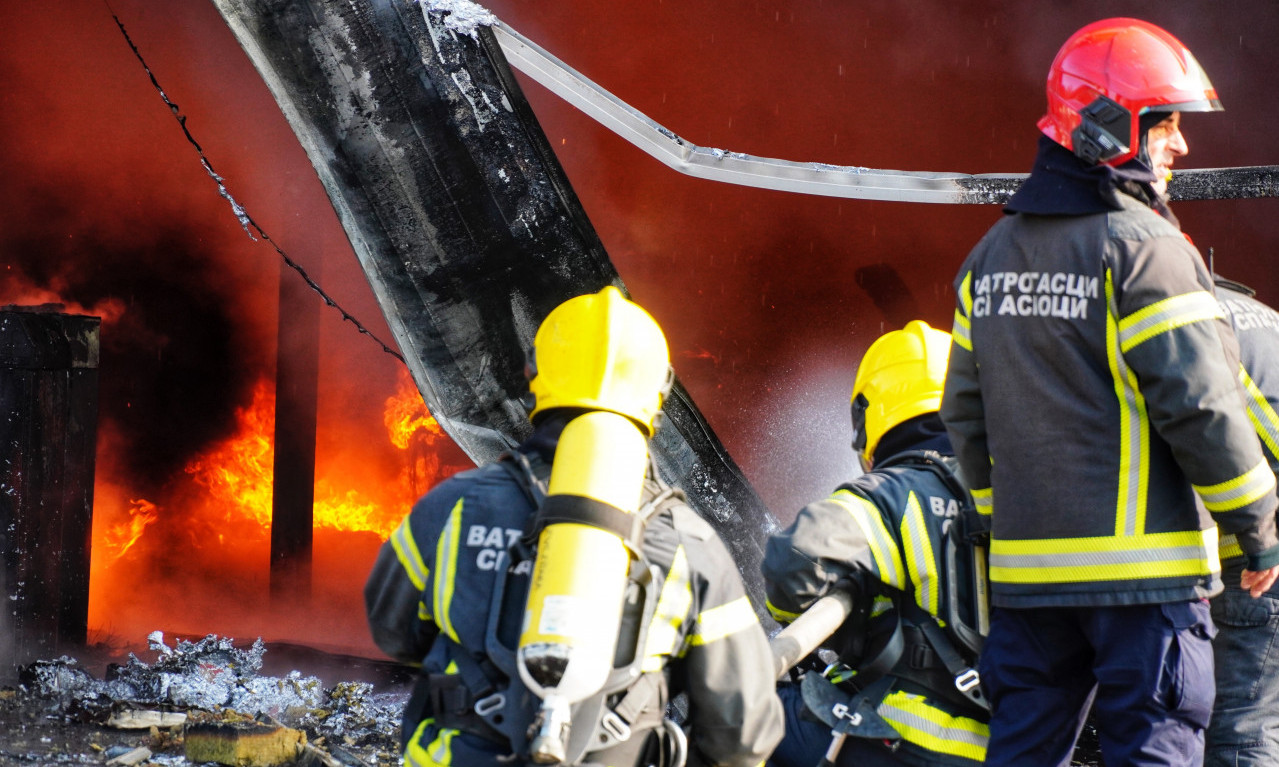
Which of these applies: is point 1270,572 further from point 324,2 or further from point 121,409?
point 121,409

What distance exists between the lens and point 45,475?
15.4 feet

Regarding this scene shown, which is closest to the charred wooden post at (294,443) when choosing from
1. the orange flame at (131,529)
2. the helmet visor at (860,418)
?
the orange flame at (131,529)

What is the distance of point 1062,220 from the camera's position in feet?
6.75

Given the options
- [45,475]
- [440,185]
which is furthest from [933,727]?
[45,475]

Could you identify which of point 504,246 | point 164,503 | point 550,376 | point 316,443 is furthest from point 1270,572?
point 164,503

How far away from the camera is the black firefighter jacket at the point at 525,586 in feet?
5.51

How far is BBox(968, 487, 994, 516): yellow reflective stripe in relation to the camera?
7.18ft

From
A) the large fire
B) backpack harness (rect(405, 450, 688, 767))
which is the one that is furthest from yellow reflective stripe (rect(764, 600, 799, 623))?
the large fire

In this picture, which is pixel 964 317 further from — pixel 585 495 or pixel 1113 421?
pixel 585 495

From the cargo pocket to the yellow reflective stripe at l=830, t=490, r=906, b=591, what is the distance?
1.72 feet

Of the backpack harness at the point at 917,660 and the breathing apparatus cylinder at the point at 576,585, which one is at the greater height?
the breathing apparatus cylinder at the point at 576,585

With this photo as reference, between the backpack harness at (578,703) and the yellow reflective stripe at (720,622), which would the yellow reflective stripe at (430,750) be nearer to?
the backpack harness at (578,703)

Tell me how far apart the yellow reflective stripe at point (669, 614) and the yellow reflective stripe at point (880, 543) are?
0.63 m

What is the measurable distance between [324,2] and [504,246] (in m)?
1.03
